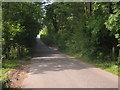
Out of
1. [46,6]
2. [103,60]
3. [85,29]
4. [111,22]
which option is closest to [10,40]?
[85,29]

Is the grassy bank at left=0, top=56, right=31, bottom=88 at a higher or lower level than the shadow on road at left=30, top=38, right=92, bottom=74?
higher

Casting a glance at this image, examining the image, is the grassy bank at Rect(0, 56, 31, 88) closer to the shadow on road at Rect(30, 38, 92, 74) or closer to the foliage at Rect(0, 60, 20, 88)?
the foliage at Rect(0, 60, 20, 88)

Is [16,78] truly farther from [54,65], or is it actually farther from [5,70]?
[54,65]

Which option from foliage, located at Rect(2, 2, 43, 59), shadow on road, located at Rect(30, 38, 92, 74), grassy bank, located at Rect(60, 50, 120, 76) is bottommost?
shadow on road, located at Rect(30, 38, 92, 74)

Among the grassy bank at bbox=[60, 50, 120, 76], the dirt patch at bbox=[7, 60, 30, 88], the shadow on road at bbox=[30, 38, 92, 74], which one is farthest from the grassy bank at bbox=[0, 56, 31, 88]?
the grassy bank at bbox=[60, 50, 120, 76]

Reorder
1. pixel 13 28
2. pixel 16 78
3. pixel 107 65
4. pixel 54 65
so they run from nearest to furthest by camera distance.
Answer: pixel 16 78, pixel 107 65, pixel 54 65, pixel 13 28

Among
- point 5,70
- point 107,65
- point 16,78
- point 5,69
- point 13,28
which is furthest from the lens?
point 13,28


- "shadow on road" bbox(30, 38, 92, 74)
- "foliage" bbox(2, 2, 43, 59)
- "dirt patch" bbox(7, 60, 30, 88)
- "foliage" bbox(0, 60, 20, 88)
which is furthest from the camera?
"foliage" bbox(2, 2, 43, 59)

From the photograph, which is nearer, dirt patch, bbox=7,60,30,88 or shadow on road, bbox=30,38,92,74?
dirt patch, bbox=7,60,30,88

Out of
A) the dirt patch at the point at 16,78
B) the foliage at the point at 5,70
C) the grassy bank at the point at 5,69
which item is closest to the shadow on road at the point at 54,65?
the dirt patch at the point at 16,78

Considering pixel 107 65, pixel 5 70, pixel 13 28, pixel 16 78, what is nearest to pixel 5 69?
pixel 5 70

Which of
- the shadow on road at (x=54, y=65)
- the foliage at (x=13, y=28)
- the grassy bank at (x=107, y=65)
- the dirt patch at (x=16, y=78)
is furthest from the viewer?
the foliage at (x=13, y=28)

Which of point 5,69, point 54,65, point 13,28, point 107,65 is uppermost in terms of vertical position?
point 13,28

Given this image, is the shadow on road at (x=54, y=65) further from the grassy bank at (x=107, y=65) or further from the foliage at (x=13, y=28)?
the foliage at (x=13, y=28)
